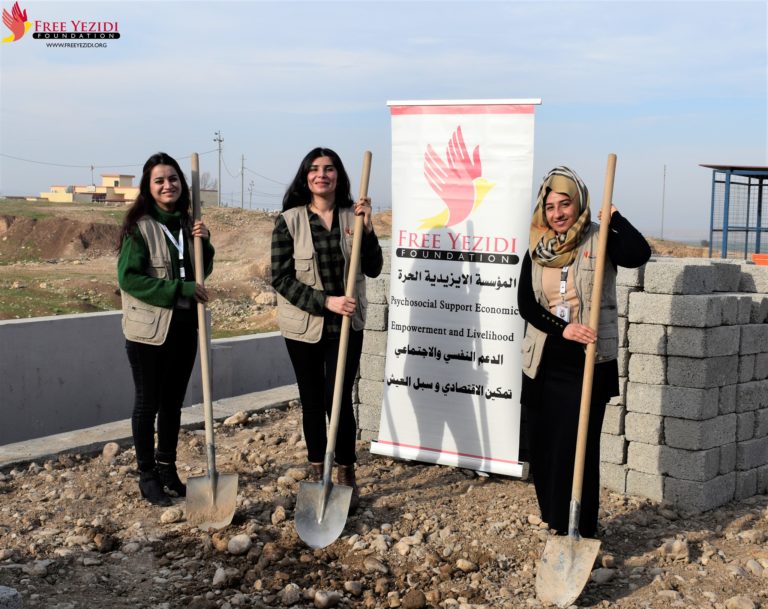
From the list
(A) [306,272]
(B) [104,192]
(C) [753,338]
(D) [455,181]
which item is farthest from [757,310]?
(B) [104,192]

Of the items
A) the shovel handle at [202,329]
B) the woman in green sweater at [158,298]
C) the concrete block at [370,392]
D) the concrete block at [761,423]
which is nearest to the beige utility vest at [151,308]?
the woman in green sweater at [158,298]

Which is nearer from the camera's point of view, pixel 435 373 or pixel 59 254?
pixel 435 373

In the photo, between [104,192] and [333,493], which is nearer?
[333,493]

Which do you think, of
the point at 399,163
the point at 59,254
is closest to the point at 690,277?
the point at 399,163

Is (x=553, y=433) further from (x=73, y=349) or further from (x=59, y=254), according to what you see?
(x=59, y=254)

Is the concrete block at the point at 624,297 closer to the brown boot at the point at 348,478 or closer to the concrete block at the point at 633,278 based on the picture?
the concrete block at the point at 633,278

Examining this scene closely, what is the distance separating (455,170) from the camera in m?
5.59

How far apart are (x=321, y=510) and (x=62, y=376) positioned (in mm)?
4534

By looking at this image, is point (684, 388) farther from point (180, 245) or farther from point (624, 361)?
point (180, 245)

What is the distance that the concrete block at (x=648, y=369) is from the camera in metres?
5.46

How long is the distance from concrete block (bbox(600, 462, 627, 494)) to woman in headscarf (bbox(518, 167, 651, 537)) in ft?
4.32

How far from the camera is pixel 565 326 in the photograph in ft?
13.8

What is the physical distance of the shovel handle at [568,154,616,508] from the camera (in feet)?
13.1

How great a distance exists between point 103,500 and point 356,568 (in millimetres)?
1745
